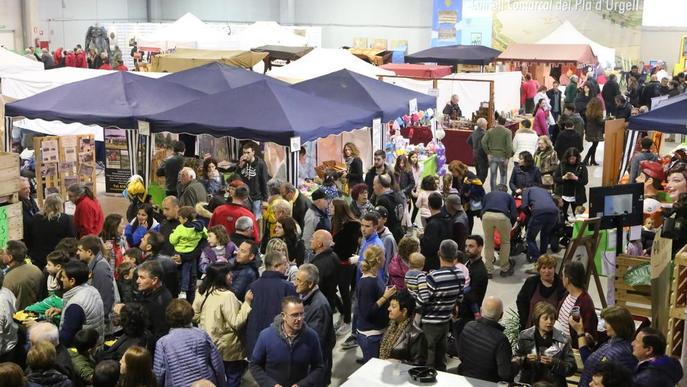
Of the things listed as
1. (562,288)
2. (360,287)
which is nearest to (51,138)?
(360,287)

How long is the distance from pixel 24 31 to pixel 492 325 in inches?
1134

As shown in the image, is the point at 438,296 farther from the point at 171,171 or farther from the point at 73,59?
the point at 73,59

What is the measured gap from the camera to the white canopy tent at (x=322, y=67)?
657 inches

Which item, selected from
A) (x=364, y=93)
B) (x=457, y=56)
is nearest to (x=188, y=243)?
(x=364, y=93)

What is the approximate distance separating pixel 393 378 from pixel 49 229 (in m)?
4.14

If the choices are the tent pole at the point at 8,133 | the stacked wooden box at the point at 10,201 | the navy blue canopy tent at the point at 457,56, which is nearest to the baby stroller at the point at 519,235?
the stacked wooden box at the point at 10,201

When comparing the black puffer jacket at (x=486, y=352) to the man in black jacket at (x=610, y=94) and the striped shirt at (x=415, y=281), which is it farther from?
the man in black jacket at (x=610, y=94)

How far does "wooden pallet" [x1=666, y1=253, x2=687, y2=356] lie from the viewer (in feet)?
18.9

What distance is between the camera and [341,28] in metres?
36.2

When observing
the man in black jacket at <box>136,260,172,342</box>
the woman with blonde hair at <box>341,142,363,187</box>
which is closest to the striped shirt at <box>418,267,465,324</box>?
the man in black jacket at <box>136,260,172,342</box>

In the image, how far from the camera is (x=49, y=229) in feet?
25.8

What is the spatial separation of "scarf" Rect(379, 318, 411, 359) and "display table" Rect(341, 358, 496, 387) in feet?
1.18

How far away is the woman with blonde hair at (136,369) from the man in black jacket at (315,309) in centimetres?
119

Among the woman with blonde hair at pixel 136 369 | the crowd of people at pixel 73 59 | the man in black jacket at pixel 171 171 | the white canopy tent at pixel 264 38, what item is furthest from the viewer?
the white canopy tent at pixel 264 38
